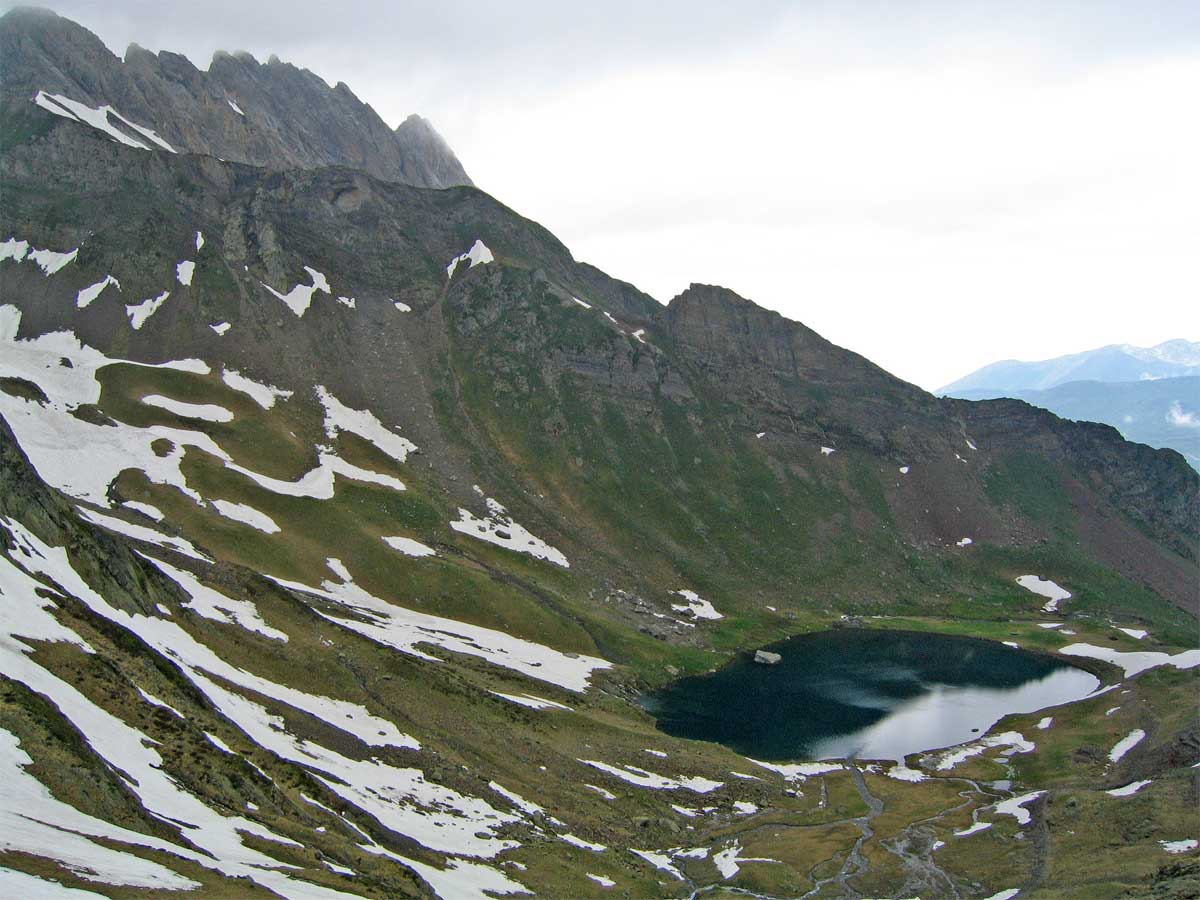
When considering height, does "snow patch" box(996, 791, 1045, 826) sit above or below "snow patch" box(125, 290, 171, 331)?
below

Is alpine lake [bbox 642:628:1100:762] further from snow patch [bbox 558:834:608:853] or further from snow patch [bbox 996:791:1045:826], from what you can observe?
snow patch [bbox 558:834:608:853]

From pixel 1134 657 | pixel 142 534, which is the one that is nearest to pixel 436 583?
pixel 142 534

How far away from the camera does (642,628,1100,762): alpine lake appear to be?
87.4 metres

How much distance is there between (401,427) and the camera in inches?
5960

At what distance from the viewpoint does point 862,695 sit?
339 ft

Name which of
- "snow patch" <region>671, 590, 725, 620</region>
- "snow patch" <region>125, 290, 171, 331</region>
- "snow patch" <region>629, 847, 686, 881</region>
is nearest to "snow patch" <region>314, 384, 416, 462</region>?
"snow patch" <region>125, 290, 171, 331</region>

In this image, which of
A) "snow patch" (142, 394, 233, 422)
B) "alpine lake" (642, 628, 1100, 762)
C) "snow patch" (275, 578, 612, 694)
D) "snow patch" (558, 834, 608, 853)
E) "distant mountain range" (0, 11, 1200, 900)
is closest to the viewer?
"distant mountain range" (0, 11, 1200, 900)

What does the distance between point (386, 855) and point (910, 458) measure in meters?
181

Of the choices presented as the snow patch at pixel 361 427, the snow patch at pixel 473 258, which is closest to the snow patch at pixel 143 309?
the snow patch at pixel 361 427

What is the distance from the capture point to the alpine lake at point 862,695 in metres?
87.4

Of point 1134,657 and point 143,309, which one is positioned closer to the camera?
point 1134,657

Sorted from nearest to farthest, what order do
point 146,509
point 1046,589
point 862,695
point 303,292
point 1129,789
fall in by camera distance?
point 1129,789 → point 146,509 → point 862,695 → point 303,292 → point 1046,589

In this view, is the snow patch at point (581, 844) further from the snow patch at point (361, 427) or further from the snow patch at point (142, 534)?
the snow patch at point (361, 427)

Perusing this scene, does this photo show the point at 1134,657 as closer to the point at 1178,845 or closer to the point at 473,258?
the point at 1178,845
